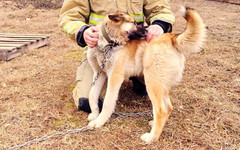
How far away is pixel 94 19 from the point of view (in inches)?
118

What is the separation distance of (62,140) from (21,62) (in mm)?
2682

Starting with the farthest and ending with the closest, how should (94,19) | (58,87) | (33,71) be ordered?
(33,71) < (58,87) < (94,19)

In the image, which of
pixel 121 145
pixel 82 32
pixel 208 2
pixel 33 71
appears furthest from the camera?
pixel 208 2

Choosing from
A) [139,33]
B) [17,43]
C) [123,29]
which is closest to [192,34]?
[139,33]

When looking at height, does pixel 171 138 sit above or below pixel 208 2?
above

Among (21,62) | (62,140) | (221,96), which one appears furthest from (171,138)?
(21,62)

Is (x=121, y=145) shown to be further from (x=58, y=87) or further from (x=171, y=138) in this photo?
(x=58, y=87)

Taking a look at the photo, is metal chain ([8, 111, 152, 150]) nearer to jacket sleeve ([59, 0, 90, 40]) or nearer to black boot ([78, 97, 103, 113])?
black boot ([78, 97, 103, 113])

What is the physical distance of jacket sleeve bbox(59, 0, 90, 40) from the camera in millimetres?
2836

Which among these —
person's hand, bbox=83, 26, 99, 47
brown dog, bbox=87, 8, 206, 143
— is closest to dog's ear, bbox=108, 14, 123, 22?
brown dog, bbox=87, 8, 206, 143

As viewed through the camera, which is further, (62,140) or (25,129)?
(25,129)

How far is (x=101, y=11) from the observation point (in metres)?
2.92

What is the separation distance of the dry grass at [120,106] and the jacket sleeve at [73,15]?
3.16 ft

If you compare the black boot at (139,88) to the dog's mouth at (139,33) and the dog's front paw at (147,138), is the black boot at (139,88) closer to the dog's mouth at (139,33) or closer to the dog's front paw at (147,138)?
the dog's mouth at (139,33)
